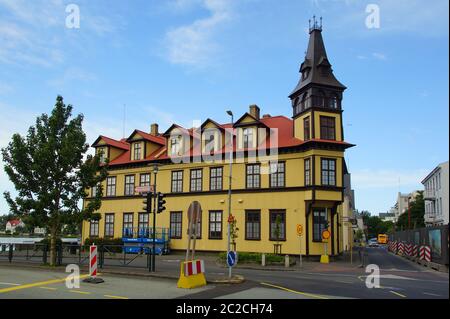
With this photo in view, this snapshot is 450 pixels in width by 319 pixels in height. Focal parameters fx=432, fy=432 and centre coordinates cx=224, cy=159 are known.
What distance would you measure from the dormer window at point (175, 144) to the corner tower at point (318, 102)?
11010 mm

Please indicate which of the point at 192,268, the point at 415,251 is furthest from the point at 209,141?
the point at 192,268

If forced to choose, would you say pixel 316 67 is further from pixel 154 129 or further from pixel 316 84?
pixel 154 129

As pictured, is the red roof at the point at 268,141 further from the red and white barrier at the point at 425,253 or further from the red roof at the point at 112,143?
the red and white barrier at the point at 425,253

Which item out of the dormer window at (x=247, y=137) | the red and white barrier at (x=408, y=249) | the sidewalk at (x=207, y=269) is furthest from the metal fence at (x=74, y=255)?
the red and white barrier at (x=408, y=249)

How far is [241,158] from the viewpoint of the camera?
118 ft

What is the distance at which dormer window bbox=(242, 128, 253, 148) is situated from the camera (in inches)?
1407

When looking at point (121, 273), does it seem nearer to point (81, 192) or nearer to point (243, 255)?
point (81, 192)

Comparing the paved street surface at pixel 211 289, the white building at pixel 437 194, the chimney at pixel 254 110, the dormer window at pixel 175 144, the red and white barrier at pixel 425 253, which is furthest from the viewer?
the white building at pixel 437 194

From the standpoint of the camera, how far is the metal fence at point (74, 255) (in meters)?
22.6

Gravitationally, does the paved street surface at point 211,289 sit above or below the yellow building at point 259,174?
below

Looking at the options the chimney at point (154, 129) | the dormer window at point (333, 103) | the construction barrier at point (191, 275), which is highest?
the chimney at point (154, 129)

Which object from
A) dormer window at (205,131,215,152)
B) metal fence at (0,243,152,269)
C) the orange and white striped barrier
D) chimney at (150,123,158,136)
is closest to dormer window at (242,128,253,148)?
dormer window at (205,131,215,152)

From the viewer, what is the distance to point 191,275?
1608 centimetres

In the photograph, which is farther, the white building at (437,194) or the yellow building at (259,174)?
the white building at (437,194)
